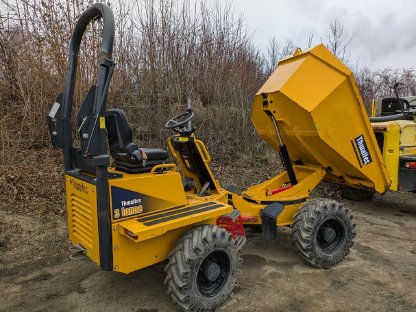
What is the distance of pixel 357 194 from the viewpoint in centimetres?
713

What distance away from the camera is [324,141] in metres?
4.08

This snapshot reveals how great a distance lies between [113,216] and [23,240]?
246cm

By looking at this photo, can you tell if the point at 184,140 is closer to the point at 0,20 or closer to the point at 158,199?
the point at 158,199

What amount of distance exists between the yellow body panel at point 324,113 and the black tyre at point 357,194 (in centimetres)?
257

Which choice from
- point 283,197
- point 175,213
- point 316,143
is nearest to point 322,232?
point 283,197

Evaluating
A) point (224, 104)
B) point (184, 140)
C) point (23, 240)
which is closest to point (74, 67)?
point (184, 140)

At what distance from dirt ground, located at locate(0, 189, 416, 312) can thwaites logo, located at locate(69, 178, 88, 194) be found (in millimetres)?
1083

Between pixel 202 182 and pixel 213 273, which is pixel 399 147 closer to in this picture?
pixel 202 182

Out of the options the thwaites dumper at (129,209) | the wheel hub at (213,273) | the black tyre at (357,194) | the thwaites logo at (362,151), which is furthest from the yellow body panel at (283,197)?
the black tyre at (357,194)

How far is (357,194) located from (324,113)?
3689 millimetres

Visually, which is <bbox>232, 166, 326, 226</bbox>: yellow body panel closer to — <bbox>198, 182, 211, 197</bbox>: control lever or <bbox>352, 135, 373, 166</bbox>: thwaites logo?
<bbox>198, 182, 211, 197</bbox>: control lever

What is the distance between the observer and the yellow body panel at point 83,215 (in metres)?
2.95

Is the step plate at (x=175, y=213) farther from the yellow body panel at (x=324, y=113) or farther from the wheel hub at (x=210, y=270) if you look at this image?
the yellow body panel at (x=324, y=113)

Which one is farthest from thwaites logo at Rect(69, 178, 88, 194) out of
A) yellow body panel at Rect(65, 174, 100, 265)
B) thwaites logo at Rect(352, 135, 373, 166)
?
thwaites logo at Rect(352, 135, 373, 166)
